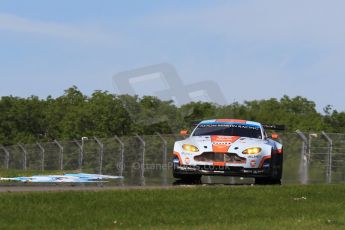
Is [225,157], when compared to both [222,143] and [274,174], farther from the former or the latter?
[274,174]

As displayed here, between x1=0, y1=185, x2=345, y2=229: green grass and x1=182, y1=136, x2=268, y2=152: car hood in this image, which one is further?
x1=182, y1=136, x2=268, y2=152: car hood

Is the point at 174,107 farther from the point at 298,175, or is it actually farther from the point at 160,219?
the point at 160,219

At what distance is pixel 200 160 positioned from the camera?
57.9ft

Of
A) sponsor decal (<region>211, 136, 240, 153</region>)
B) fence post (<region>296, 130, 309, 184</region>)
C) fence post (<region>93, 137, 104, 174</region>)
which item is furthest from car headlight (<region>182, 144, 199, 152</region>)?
fence post (<region>93, 137, 104, 174</region>)

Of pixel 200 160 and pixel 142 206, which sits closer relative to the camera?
pixel 142 206

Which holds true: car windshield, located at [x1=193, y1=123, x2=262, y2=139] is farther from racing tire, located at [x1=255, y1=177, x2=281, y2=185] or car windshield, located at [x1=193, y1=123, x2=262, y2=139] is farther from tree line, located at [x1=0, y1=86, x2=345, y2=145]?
tree line, located at [x1=0, y1=86, x2=345, y2=145]

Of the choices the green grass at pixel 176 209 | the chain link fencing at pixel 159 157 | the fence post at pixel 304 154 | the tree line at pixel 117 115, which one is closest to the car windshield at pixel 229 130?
the green grass at pixel 176 209

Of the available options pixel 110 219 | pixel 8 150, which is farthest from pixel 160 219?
pixel 8 150

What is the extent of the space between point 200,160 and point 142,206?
501 cm

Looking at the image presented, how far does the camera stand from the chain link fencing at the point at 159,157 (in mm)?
27984

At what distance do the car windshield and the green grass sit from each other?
379 cm

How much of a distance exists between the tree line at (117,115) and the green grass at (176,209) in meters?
63.3

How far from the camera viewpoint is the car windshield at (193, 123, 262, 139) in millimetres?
19136

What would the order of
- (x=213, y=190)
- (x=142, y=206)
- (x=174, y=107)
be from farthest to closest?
(x=174, y=107) < (x=213, y=190) < (x=142, y=206)
